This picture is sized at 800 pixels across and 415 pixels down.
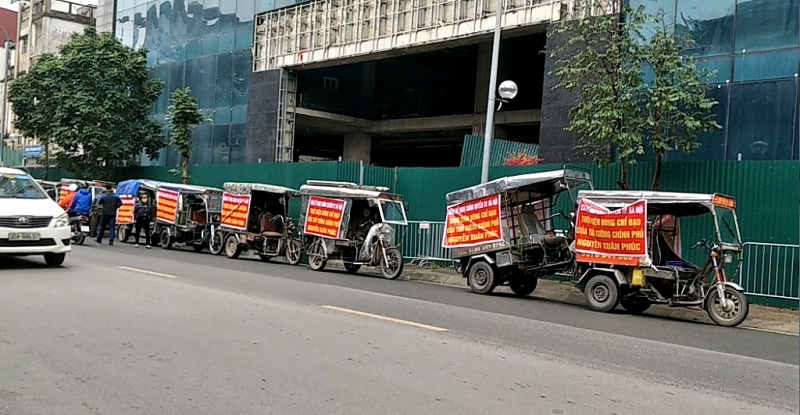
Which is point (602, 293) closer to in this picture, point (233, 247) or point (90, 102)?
point (233, 247)

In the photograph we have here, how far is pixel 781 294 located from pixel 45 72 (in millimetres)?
27680

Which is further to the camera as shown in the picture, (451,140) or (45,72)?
(451,140)

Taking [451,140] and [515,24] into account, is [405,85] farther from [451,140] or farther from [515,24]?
[515,24]

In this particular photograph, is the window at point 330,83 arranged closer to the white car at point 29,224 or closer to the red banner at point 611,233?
the white car at point 29,224

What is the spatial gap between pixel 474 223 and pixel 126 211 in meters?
13.6

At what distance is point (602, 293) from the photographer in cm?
1184

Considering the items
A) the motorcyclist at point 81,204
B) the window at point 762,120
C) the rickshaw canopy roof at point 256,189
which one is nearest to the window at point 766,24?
the window at point 762,120

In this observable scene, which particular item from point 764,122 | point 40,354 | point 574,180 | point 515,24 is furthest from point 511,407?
point 515,24

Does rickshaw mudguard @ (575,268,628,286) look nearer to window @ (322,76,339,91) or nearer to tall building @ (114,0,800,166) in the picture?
tall building @ (114,0,800,166)

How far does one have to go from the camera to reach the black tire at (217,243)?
20.4 m

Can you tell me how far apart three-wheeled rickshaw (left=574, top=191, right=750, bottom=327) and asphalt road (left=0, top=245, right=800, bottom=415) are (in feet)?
1.44

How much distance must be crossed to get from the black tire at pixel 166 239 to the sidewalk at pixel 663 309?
8.24 meters

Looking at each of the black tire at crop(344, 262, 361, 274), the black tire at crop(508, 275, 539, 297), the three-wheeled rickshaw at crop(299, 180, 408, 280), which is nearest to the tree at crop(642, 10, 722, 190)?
the black tire at crop(508, 275, 539, 297)

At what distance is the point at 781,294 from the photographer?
12727 millimetres
